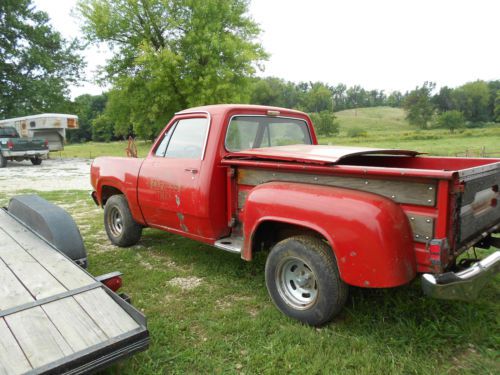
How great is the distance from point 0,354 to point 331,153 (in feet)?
8.64

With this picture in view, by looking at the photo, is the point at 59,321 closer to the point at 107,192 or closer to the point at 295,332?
the point at 295,332

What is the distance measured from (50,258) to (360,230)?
7.93 ft

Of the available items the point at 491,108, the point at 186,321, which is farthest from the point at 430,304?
the point at 491,108

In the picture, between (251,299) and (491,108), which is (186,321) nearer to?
(251,299)

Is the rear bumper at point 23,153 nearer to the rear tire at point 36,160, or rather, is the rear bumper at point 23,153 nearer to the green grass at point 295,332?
the rear tire at point 36,160

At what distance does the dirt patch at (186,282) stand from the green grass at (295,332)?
0.02 meters

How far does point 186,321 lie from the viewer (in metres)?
3.25

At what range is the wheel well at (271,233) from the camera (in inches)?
130

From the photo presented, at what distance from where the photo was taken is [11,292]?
2.53m

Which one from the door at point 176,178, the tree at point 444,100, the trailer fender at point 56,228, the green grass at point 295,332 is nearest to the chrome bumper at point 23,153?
the trailer fender at point 56,228

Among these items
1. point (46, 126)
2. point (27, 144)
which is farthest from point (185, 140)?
point (46, 126)

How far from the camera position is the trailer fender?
11.6 feet

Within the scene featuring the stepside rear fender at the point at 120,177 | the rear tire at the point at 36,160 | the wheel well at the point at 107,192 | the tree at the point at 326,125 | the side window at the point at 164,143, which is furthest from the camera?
the tree at the point at 326,125

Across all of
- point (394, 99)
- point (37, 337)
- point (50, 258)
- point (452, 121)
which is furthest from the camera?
point (394, 99)
